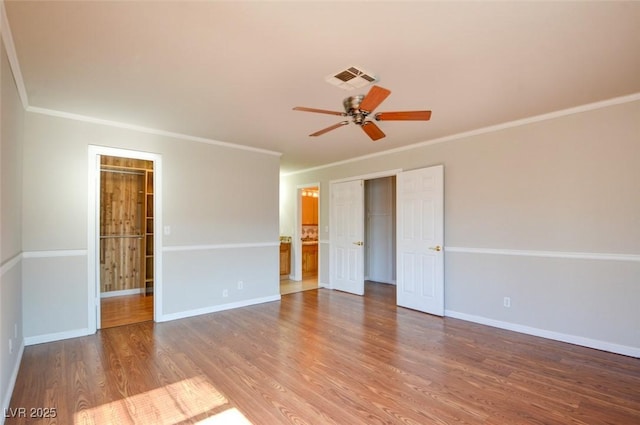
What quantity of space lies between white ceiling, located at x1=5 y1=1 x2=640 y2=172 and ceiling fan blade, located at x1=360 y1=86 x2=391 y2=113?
0.27 meters

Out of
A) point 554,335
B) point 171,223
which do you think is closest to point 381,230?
point 554,335

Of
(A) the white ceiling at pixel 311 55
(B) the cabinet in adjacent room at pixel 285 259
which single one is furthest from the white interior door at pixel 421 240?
(B) the cabinet in adjacent room at pixel 285 259


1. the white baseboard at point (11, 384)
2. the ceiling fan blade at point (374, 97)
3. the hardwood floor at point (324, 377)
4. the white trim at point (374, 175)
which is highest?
the ceiling fan blade at point (374, 97)

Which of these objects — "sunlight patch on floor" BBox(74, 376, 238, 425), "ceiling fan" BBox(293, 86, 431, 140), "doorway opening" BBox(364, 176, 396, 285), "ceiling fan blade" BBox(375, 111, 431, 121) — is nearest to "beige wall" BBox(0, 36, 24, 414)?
"sunlight patch on floor" BBox(74, 376, 238, 425)

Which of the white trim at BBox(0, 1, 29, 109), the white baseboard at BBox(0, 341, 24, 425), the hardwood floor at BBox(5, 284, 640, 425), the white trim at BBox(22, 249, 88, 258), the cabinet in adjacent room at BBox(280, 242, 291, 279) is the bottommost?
the hardwood floor at BBox(5, 284, 640, 425)

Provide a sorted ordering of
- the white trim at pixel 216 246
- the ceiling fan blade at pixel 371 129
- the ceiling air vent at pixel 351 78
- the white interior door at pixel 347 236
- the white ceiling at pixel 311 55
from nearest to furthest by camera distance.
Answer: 1. the white ceiling at pixel 311 55
2. the ceiling air vent at pixel 351 78
3. the ceiling fan blade at pixel 371 129
4. the white trim at pixel 216 246
5. the white interior door at pixel 347 236

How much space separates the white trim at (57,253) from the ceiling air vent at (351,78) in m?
3.33

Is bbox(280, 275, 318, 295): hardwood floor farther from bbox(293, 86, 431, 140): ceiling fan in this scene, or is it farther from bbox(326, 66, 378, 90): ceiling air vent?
bbox(326, 66, 378, 90): ceiling air vent

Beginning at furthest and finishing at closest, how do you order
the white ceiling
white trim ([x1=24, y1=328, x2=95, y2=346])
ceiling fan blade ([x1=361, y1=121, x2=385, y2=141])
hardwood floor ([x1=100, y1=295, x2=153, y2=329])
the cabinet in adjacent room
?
the cabinet in adjacent room < hardwood floor ([x1=100, y1=295, x2=153, y2=329]) < white trim ([x1=24, y1=328, x2=95, y2=346]) < ceiling fan blade ([x1=361, y1=121, x2=385, y2=141]) < the white ceiling

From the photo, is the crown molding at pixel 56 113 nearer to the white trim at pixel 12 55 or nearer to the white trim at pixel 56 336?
the white trim at pixel 12 55

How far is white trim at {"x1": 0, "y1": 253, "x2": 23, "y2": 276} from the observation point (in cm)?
218

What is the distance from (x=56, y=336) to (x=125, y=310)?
1.22 metres

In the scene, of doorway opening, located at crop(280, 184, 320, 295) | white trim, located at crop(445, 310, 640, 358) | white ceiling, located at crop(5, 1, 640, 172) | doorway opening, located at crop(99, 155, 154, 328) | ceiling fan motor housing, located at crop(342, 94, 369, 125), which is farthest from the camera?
doorway opening, located at crop(280, 184, 320, 295)

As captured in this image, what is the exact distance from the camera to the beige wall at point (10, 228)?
214 centimetres
